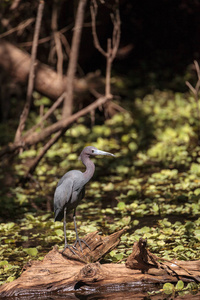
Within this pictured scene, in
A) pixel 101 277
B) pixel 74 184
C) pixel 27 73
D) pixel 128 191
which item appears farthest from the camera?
pixel 27 73

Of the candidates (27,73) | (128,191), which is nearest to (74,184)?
(128,191)

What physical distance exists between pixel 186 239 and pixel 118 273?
1407mm

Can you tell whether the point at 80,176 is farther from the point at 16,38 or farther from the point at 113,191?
the point at 16,38

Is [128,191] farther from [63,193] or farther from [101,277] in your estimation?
[101,277]

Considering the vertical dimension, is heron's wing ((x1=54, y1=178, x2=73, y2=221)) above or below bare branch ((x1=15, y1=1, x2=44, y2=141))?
below

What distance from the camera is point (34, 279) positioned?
4797 millimetres

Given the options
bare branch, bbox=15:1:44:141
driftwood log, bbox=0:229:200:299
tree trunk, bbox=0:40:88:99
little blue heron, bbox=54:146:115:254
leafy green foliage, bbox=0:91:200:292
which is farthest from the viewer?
tree trunk, bbox=0:40:88:99

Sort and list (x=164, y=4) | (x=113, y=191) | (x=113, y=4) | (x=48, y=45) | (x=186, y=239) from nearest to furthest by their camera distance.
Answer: (x=186, y=239) → (x=113, y=191) → (x=113, y=4) → (x=48, y=45) → (x=164, y=4)

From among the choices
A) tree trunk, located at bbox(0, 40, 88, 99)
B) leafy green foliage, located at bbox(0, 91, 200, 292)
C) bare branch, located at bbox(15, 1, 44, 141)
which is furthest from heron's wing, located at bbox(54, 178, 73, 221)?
tree trunk, located at bbox(0, 40, 88, 99)

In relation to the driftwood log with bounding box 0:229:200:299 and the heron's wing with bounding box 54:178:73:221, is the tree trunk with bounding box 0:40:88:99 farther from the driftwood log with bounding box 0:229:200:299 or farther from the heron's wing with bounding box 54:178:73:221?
the driftwood log with bounding box 0:229:200:299

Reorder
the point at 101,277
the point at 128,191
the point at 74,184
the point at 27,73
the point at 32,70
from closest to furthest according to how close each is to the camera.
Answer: the point at 101,277 < the point at 74,184 < the point at 128,191 < the point at 32,70 < the point at 27,73

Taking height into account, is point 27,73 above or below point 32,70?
above

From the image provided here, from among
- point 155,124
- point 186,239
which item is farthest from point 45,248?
point 155,124

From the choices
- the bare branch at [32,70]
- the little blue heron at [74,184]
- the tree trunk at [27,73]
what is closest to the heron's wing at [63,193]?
the little blue heron at [74,184]
